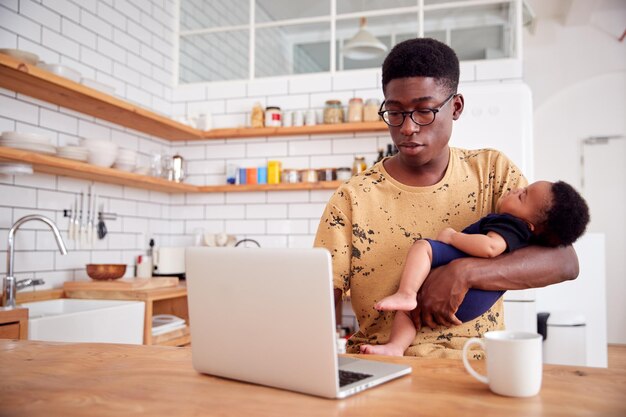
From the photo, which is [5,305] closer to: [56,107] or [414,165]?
[56,107]

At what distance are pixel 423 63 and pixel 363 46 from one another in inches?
112

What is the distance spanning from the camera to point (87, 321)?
2584mm

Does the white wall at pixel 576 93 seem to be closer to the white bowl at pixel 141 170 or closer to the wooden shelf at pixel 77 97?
the wooden shelf at pixel 77 97

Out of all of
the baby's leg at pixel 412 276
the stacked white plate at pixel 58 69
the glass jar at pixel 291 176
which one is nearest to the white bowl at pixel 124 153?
the stacked white plate at pixel 58 69

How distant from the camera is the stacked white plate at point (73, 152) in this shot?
2.87 m

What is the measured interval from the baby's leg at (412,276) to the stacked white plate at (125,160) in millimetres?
2343

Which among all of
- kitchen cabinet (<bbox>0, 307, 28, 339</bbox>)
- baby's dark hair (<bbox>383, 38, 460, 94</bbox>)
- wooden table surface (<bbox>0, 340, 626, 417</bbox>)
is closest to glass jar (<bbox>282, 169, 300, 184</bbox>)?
kitchen cabinet (<bbox>0, 307, 28, 339</bbox>)

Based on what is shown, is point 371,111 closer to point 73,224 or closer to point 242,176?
point 242,176

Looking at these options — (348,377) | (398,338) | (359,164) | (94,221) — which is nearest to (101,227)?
(94,221)

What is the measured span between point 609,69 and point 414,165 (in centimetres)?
555

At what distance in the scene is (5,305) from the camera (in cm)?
250

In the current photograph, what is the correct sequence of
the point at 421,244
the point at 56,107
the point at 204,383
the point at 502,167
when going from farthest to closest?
the point at 56,107 → the point at 502,167 → the point at 421,244 → the point at 204,383

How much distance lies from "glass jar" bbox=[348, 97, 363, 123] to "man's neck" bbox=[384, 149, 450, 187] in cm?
240

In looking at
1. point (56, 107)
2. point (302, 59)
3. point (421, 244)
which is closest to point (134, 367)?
point (421, 244)
